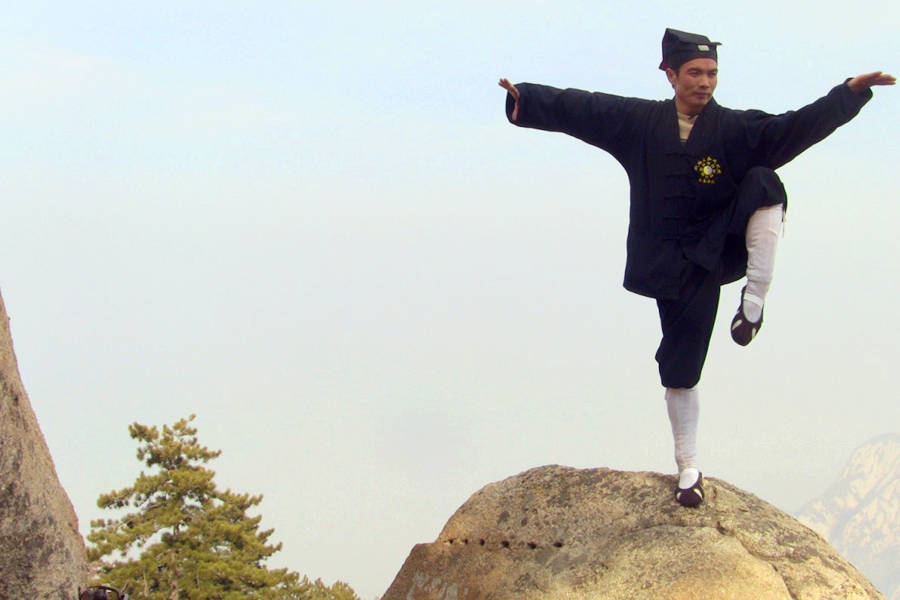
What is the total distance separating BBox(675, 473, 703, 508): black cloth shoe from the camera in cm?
712

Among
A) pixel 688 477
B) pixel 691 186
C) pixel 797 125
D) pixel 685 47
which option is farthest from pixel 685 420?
pixel 685 47

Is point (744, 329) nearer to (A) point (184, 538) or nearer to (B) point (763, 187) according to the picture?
(B) point (763, 187)

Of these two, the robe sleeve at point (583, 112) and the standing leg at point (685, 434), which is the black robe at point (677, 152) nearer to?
the robe sleeve at point (583, 112)

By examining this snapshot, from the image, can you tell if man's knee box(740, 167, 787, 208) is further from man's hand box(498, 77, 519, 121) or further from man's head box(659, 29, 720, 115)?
man's hand box(498, 77, 519, 121)

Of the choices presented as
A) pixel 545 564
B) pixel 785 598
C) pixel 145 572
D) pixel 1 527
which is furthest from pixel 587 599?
pixel 145 572

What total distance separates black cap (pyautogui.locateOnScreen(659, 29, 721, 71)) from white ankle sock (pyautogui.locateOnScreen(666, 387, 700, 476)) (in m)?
2.10

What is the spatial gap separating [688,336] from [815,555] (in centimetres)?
154

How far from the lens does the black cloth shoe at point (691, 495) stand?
712 cm

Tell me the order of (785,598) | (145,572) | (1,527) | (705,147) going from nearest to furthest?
(785,598), (705,147), (1,527), (145,572)

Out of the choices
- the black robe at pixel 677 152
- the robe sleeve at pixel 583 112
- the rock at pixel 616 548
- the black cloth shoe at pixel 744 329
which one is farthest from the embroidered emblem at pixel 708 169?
the rock at pixel 616 548

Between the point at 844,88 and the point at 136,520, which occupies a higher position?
the point at 136,520

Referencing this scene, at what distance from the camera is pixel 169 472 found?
1764cm

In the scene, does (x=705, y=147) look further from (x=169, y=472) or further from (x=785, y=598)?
(x=169, y=472)

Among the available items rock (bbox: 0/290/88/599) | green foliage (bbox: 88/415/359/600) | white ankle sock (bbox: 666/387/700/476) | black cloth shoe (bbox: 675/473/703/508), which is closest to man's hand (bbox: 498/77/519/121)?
white ankle sock (bbox: 666/387/700/476)
